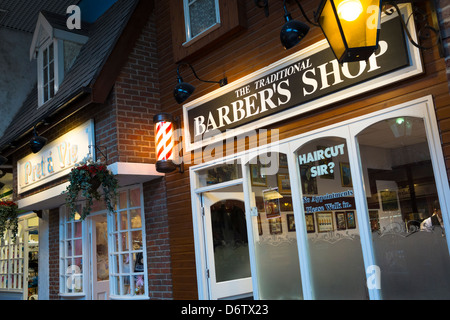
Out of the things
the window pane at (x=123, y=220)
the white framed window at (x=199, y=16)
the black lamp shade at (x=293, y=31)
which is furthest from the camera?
the window pane at (x=123, y=220)

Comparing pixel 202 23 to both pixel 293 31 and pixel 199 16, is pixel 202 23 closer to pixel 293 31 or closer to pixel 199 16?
pixel 199 16

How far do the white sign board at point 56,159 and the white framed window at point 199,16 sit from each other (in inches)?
98.3

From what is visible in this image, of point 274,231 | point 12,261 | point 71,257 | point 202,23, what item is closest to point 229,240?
point 274,231

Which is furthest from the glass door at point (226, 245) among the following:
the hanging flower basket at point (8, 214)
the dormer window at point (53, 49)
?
the hanging flower basket at point (8, 214)

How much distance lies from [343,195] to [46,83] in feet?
25.0

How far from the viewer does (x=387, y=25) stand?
167 inches

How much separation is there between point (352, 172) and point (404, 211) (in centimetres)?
69

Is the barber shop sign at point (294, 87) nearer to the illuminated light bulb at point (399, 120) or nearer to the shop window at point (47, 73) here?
the illuminated light bulb at point (399, 120)

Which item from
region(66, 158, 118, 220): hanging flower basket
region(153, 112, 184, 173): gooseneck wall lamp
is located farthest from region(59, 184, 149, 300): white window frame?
region(153, 112, 184, 173): gooseneck wall lamp

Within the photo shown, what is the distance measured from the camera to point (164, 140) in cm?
664

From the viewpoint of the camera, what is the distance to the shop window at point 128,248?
285 inches

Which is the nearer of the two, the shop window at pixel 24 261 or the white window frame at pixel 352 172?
the white window frame at pixel 352 172
